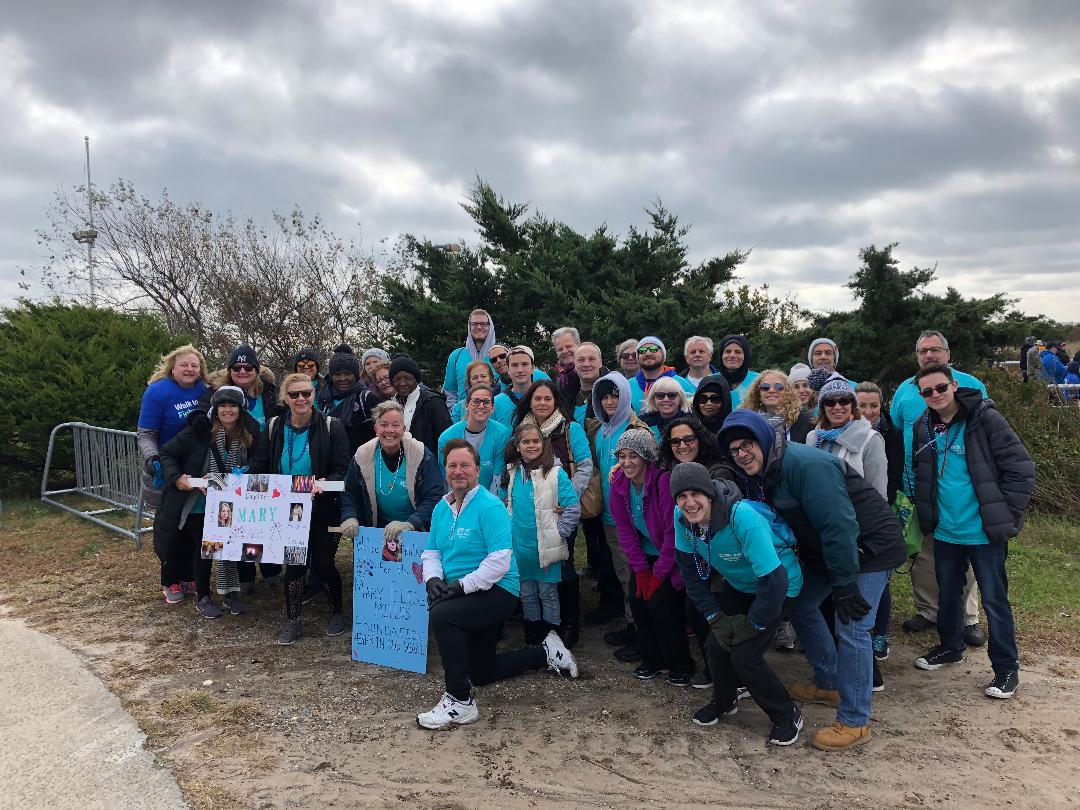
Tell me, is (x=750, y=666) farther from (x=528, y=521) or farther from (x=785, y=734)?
(x=528, y=521)

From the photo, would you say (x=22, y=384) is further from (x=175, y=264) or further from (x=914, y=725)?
(x=914, y=725)

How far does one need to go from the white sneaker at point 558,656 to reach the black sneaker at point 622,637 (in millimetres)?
528

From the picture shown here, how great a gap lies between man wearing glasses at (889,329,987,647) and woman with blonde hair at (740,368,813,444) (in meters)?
0.75

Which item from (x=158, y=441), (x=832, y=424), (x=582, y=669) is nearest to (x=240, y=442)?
(x=158, y=441)

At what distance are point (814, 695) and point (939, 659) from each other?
1.07 meters

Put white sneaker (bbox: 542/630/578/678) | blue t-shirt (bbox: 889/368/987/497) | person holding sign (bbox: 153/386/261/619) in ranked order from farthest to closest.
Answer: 1. person holding sign (bbox: 153/386/261/619)
2. blue t-shirt (bbox: 889/368/987/497)
3. white sneaker (bbox: 542/630/578/678)

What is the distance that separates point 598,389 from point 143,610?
170 inches

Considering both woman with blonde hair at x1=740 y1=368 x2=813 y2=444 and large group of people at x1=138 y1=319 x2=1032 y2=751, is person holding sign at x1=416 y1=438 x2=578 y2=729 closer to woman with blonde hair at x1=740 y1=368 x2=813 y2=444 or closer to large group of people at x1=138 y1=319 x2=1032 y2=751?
large group of people at x1=138 y1=319 x2=1032 y2=751

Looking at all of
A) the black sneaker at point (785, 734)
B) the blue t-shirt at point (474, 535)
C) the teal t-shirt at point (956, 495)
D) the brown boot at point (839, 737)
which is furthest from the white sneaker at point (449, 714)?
the teal t-shirt at point (956, 495)

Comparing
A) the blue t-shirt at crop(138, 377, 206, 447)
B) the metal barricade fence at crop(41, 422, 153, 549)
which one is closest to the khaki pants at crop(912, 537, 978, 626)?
the blue t-shirt at crop(138, 377, 206, 447)

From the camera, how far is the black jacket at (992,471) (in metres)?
4.24

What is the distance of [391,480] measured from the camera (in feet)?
17.1

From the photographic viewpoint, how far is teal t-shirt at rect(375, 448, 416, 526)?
5207 mm

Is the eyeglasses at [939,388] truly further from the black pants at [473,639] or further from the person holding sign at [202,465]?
the person holding sign at [202,465]
